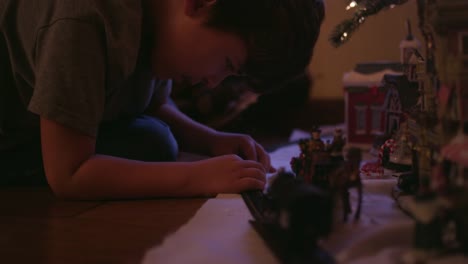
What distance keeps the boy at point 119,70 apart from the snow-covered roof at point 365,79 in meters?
0.50

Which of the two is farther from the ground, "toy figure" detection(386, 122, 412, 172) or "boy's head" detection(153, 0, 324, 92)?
"boy's head" detection(153, 0, 324, 92)

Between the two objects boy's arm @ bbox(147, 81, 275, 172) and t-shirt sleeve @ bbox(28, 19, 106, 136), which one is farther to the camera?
boy's arm @ bbox(147, 81, 275, 172)

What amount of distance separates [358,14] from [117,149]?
60 centimetres

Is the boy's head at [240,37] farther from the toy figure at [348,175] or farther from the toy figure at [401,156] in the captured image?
the toy figure at [348,175]

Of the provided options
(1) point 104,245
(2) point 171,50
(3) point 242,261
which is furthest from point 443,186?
(2) point 171,50

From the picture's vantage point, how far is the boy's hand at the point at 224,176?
93 cm

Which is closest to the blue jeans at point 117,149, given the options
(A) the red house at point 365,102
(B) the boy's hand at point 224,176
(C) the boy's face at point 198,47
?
(C) the boy's face at point 198,47

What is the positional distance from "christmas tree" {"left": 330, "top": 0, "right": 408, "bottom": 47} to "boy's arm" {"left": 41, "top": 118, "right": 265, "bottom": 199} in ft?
1.32

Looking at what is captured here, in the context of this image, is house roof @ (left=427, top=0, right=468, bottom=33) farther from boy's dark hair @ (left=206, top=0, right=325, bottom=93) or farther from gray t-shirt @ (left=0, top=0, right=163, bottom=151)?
gray t-shirt @ (left=0, top=0, right=163, bottom=151)

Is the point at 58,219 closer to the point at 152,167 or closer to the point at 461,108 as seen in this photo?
the point at 152,167

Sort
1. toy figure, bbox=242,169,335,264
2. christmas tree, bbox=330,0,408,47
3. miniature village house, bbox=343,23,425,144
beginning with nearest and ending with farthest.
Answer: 1. toy figure, bbox=242,169,335,264
2. christmas tree, bbox=330,0,408,47
3. miniature village house, bbox=343,23,425,144

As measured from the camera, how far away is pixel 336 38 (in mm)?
1184

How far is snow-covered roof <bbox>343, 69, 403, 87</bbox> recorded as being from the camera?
59.7 inches

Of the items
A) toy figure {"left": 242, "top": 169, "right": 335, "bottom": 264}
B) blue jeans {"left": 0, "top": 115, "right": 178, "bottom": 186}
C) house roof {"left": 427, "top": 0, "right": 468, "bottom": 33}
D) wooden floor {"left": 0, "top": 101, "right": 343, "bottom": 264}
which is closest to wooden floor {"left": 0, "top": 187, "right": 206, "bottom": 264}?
wooden floor {"left": 0, "top": 101, "right": 343, "bottom": 264}
